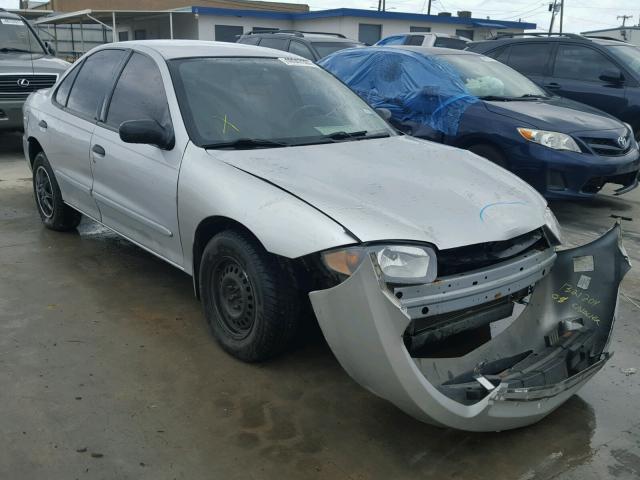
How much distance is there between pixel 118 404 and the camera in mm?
2979

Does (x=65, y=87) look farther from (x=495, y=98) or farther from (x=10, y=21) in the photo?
(x=10, y=21)

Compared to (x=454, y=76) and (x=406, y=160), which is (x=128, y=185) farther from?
(x=454, y=76)

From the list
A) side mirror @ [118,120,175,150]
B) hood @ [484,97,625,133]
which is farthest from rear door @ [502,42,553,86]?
side mirror @ [118,120,175,150]

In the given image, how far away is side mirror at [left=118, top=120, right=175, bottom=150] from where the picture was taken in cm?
352

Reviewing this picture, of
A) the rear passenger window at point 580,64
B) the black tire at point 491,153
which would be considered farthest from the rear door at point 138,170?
the rear passenger window at point 580,64

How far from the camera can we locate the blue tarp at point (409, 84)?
654 cm

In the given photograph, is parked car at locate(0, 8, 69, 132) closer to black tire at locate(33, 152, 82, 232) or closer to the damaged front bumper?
black tire at locate(33, 152, 82, 232)

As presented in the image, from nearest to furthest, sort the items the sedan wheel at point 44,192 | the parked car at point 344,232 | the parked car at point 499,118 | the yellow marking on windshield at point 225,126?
1. the parked car at point 344,232
2. the yellow marking on windshield at point 225,126
3. the sedan wheel at point 44,192
4. the parked car at point 499,118

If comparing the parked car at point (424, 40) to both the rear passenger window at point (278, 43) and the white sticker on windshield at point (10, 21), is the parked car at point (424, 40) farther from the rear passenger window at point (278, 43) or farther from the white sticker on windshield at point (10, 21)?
the white sticker on windshield at point (10, 21)

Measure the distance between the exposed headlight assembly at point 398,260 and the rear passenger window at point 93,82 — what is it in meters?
2.65

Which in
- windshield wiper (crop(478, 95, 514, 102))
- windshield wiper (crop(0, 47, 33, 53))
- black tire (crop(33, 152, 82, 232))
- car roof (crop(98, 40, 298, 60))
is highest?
car roof (crop(98, 40, 298, 60))

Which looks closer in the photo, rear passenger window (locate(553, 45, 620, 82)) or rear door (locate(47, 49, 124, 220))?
rear door (locate(47, 49, 124, 220))

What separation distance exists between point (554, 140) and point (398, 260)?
13.0 feet

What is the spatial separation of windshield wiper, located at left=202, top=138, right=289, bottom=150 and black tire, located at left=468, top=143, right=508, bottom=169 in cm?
325
